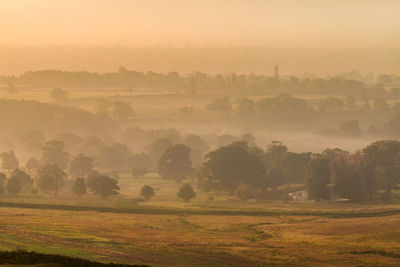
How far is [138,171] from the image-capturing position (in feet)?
613

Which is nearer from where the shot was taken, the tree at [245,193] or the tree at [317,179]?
the tree at [317,179]

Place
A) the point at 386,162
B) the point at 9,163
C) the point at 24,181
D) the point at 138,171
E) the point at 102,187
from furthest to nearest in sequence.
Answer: the point at 9,163 → the point at 138,171 → the point at 386,162 → the point at 24,181 → the point at 102,187

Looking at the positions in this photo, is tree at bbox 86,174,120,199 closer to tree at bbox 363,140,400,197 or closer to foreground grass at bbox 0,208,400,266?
foreground grass at bbox 0,208,400,266

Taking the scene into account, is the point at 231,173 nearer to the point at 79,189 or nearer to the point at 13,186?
the point at 79,189

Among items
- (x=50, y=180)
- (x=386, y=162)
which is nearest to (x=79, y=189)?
(x=50, y=180)

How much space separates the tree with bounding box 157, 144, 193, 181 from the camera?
593ft

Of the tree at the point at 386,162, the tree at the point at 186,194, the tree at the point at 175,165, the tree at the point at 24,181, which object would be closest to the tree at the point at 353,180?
the tree at the point at 386,162

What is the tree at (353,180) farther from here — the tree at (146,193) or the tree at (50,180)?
the tree at (50,180)

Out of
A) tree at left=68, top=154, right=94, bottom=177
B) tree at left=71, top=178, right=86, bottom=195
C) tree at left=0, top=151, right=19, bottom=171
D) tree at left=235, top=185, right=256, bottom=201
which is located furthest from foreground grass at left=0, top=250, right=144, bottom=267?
tree at left=0, top=151, right=19, bottom=171

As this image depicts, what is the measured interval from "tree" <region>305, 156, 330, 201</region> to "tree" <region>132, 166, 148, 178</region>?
52.0 meters

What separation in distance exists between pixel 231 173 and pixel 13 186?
54.2 metres

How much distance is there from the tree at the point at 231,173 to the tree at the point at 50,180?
1418 inches

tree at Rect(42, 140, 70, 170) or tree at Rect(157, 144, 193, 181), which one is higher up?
tree at Rect(42, 140, 70, 170)

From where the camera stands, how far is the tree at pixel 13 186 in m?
141
